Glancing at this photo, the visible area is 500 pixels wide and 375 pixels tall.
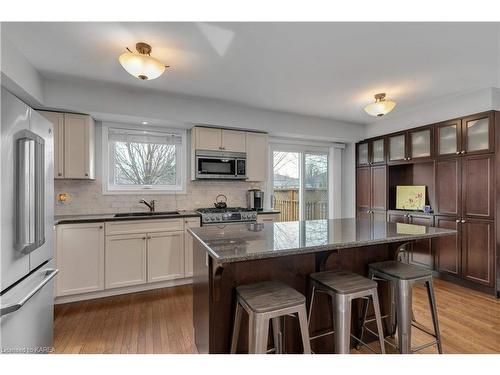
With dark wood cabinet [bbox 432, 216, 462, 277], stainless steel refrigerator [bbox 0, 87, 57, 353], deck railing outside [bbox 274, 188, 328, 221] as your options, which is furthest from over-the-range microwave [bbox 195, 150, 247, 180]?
dark wood cabinet [bbox 432, 216, 462, 277]

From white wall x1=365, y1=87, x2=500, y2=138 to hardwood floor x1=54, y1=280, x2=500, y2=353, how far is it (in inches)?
87.0

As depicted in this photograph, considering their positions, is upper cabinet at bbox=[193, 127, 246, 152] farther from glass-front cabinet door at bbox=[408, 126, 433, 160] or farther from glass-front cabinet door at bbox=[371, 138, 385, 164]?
glass-front cabinet door at bbox=[408, 126, 433, 160]

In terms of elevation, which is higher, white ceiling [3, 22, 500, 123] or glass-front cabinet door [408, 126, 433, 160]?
white ceiling [3, 22, 500, 123]

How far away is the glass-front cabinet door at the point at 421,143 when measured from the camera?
11.7 ft

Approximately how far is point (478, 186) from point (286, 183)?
2.64 metres

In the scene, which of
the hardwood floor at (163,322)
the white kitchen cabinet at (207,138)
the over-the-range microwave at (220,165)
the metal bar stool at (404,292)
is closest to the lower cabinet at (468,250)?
the hardwood floor at (163,322)

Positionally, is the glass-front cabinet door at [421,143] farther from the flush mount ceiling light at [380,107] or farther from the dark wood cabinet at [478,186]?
the flush mount ceiling light at [380,107]

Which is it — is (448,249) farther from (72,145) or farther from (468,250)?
(72,145)

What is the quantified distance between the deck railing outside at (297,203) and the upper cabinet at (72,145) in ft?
9.56

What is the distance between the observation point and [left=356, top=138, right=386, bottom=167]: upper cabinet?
169 inches

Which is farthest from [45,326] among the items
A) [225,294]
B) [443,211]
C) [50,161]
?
[443,211]

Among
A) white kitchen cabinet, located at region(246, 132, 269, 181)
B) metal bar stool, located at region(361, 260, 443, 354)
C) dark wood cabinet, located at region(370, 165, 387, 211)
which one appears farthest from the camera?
dark wood cabinet, located at region(370, 165, 387, 211)

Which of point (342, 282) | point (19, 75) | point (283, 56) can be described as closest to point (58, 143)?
point (19, 75)

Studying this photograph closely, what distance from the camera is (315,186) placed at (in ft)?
16.2
